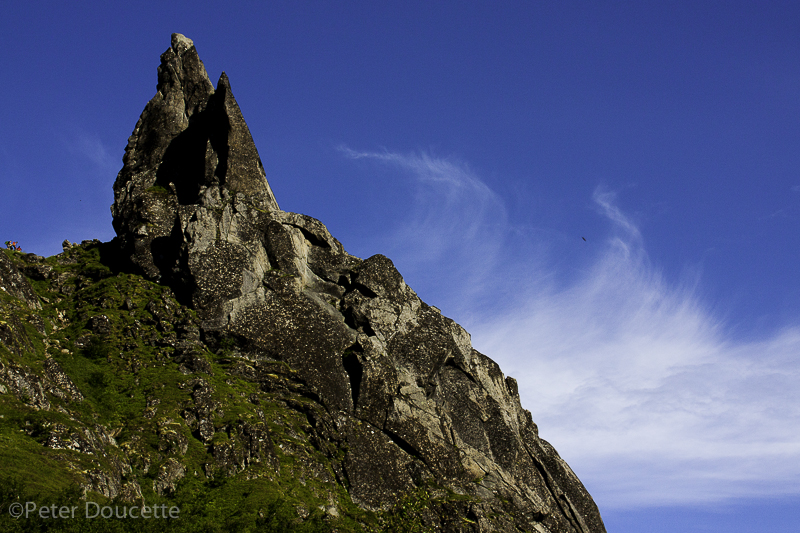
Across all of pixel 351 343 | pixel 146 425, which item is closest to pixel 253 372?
pixel 351 343

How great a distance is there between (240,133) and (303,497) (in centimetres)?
4150

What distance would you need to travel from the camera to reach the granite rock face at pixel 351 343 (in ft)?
163

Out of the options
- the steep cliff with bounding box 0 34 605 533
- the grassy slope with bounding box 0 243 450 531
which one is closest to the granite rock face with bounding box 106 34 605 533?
the steep cliff with bounding box 0 34 605 533

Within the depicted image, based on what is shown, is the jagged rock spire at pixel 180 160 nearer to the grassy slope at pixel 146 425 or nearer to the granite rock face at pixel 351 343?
the granite rock face at pixel 351 343

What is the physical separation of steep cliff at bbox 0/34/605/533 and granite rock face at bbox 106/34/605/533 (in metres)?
0.16

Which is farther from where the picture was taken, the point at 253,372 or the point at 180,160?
the point at 180,160

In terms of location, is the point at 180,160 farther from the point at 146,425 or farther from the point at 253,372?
the point at 146,425

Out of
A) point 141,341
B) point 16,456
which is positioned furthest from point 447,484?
point 16,456

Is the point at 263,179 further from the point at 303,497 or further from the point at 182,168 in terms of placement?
the point at 303,497

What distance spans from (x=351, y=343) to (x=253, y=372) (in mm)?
8590

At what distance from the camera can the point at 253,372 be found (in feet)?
169

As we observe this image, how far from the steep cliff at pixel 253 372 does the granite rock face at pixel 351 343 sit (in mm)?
161

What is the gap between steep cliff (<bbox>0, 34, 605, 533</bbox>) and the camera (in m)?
39.5

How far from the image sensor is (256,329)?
54094 mm
